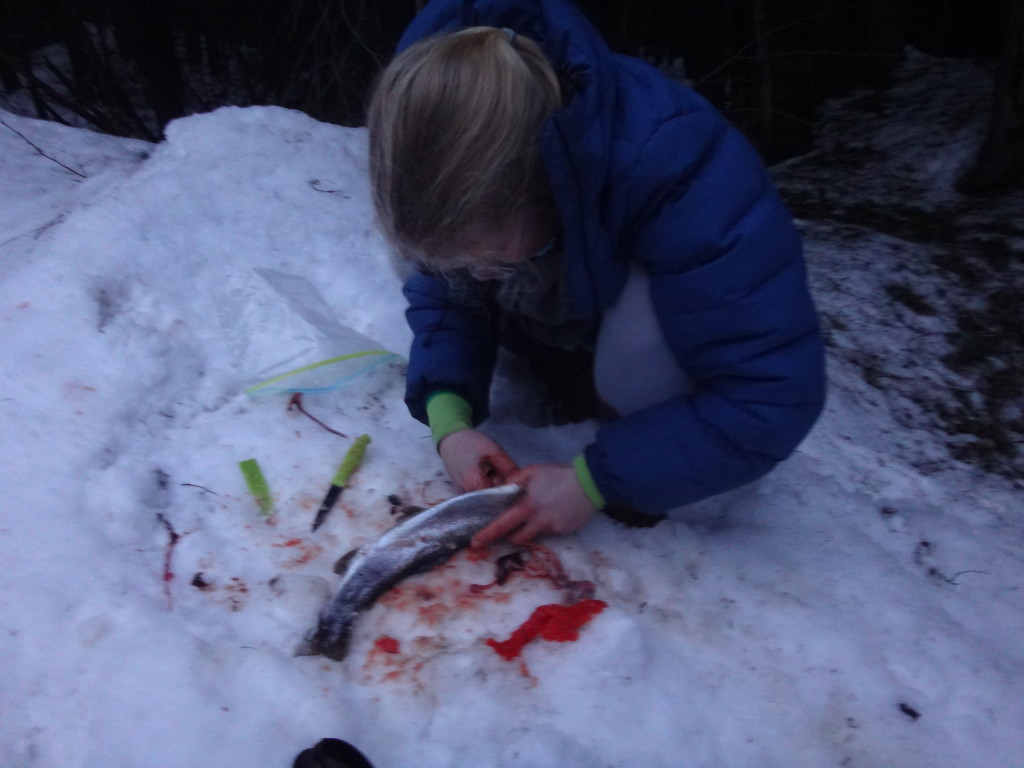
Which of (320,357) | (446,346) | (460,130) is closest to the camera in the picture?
(460,130)

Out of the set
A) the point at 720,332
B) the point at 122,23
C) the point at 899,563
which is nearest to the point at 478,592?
the point at 720,332

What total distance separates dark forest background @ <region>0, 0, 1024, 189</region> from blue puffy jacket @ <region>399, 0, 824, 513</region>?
2317 millimetres

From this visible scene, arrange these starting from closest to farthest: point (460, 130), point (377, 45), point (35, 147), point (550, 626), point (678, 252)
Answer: point (460, 130), point (678, 252), point (550, 626), point (35, 147), point (377, 45)

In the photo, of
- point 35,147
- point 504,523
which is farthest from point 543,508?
point 35,147

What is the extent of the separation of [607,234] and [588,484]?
0.47 m

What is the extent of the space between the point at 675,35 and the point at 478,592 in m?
3.04

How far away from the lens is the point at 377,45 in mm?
3355

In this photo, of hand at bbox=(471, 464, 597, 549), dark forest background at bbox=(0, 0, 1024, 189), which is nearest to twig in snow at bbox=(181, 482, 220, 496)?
hand at bbox=(471, 464, 597, 549)

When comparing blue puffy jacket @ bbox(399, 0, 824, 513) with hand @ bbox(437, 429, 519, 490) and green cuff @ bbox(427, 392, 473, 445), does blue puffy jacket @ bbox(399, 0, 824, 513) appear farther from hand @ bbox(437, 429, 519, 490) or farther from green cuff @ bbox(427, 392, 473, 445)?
Result: green cuff @ bbox(427, 392, 473, 445)

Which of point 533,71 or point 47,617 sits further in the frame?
point 47,617

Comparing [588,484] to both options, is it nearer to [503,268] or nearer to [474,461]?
[474,461]

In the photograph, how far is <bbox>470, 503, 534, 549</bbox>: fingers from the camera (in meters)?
1.36

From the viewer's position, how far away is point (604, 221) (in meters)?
1.22

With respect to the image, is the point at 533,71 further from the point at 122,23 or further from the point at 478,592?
the point at 122,23
